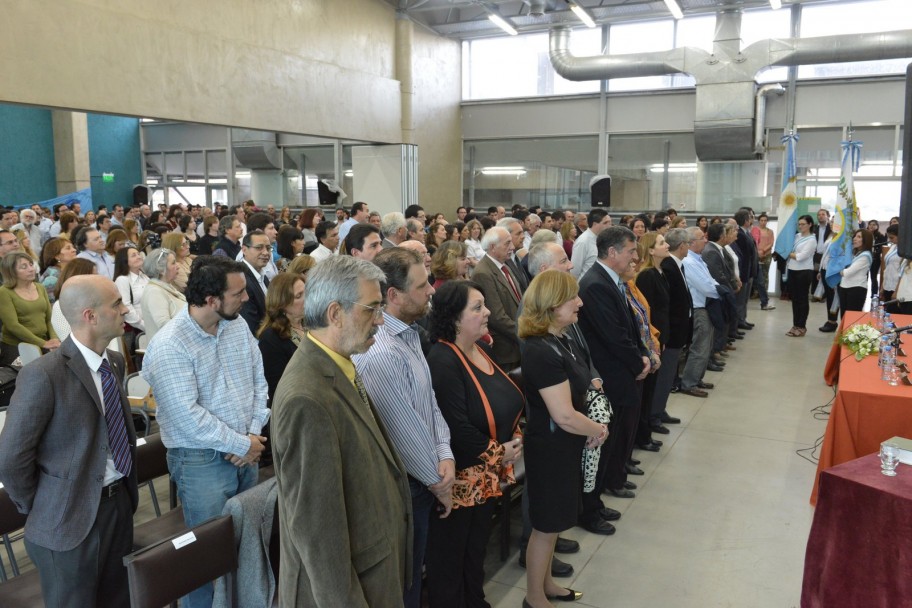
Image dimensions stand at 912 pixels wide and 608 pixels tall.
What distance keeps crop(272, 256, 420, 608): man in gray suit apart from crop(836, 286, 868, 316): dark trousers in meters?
7.95

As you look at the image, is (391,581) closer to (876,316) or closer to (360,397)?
(360,397)

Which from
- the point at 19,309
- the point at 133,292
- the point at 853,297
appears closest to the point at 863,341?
the point at 853,297

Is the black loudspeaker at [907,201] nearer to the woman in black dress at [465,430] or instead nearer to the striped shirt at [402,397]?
the woman in black dress at [465,430]

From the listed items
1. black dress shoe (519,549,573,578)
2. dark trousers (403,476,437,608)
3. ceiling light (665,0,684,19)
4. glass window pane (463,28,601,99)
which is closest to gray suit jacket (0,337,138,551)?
dark trousers (403,476,437,608)

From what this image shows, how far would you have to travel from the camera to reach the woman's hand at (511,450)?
2.60m

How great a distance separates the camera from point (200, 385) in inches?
105

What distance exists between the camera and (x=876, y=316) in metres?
→ 5.39

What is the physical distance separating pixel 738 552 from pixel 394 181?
32.5ft

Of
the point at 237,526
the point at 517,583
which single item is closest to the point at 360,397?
the point at 237,526

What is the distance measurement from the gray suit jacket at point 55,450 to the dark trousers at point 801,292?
8.91m

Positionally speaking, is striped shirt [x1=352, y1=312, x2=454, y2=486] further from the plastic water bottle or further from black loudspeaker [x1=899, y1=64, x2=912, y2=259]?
the plastic water bottle

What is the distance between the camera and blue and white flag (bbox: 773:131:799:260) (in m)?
10.5

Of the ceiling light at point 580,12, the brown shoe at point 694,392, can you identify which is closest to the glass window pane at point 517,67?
the ceiling light at point 580,12

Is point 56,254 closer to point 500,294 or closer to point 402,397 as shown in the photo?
point 500,294
